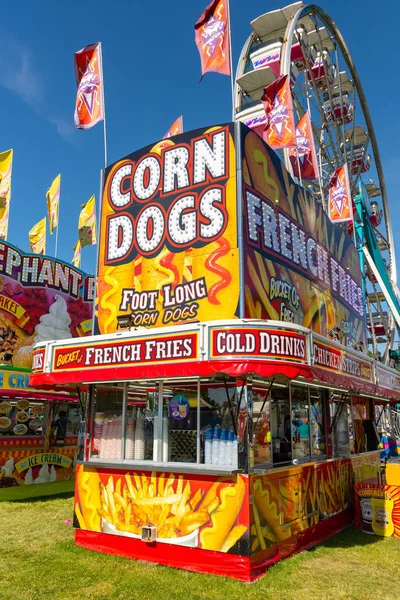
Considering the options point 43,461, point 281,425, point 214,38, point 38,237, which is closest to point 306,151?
point 214,38

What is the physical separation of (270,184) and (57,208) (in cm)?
1603

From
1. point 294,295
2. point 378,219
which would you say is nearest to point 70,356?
point 294,295

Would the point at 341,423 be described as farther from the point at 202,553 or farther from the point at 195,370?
the point at 195,370

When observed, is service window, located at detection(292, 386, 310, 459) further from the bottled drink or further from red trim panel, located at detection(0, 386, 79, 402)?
red trim panel, located at detection(0, 386, 79, 402)

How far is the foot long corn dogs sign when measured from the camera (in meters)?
8.14

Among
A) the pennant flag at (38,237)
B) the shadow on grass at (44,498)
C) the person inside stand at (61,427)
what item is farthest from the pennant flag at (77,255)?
the shadow on grass at (44,498)

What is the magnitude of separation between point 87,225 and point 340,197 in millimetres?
12900

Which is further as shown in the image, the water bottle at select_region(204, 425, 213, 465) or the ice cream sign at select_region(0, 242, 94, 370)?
the ice cream sign at select_region(0, 242, 94, 370)

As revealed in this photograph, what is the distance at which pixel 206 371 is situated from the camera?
6695 mm

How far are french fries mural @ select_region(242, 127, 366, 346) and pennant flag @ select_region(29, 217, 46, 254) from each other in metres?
17.2

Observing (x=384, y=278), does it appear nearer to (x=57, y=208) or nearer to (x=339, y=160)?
(x=339, y=160)

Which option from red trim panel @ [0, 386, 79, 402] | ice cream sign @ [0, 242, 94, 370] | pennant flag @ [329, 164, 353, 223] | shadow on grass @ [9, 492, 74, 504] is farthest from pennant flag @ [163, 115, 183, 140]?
shadow on grass @ [9, 492, 74, 504]

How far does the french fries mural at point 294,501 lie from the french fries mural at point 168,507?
29 cm

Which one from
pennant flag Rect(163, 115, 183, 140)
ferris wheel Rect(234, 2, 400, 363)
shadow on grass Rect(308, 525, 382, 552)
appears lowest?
shadow on grass Rect(308, 525, 382, 552)
